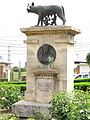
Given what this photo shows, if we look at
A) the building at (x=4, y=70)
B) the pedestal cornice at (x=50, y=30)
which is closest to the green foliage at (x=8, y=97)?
the pedestal cornice at (x=50, y=30)

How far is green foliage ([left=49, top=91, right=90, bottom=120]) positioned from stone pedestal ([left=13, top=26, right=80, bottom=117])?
5.15ft

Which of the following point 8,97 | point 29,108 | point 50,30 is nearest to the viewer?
point 29,108

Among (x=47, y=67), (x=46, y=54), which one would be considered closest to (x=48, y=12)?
(x=46, y=54)

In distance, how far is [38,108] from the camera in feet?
23.3

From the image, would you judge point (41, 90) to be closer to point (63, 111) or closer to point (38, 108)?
point (38, 108)

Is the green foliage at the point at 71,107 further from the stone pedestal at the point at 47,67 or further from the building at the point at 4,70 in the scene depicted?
the building at the point at 4,70

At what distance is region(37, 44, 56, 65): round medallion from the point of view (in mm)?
7520

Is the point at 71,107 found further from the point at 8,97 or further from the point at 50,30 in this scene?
the point at 8,97

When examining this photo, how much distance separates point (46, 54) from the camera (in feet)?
25.0

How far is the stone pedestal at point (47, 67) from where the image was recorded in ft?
24.1

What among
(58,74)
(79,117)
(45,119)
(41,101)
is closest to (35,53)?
(58,74)

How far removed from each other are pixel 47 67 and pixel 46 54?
0.39m

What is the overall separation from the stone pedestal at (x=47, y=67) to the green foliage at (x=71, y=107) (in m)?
1.57

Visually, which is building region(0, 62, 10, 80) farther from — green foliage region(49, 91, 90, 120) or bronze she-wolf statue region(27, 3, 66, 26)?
green foliage region(49, 91, 90, 120)
